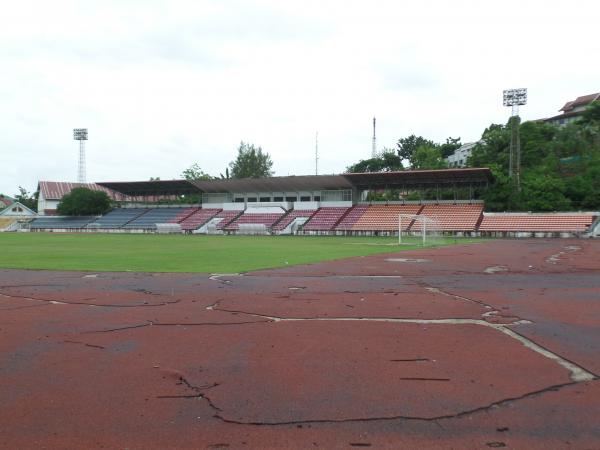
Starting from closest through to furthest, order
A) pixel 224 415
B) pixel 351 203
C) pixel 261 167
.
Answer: pixel 224 415, pixel 351 203, pixel 261 167

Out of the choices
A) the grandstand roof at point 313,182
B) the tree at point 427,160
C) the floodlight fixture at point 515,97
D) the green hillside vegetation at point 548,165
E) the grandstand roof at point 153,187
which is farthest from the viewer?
the tree at point 427,160

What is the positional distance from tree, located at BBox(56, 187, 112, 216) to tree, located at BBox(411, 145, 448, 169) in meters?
59.7

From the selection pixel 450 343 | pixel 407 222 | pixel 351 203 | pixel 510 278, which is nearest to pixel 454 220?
pixel 407 222

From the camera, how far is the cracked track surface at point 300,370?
4.70 metres

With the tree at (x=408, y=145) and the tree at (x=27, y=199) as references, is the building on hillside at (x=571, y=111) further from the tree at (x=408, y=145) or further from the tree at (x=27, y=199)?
the tree at (x=27, y=199)

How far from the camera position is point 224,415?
16.7 ft

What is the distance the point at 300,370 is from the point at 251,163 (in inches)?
4682

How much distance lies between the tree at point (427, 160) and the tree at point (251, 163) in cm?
3848

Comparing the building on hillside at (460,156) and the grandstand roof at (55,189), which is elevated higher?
the building on hillside at (460,156)

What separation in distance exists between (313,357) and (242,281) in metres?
9.52

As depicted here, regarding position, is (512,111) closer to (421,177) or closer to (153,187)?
(421,177)

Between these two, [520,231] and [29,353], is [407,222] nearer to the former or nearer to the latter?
[520,231]

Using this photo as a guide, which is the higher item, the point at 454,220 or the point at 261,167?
the point at 261,167

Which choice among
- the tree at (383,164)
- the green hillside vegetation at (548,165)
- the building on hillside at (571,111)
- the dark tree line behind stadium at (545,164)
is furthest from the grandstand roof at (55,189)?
the building on hillside at (571,111)
